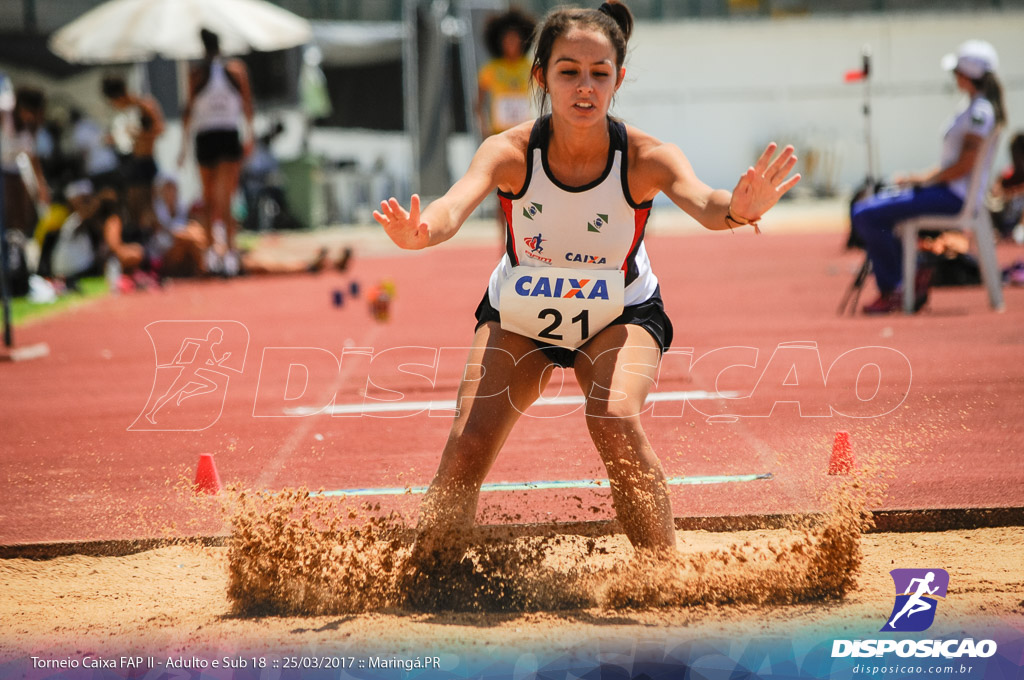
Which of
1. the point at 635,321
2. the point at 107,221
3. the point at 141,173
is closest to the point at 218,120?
the point at 107,221

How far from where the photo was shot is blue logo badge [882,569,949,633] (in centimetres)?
338

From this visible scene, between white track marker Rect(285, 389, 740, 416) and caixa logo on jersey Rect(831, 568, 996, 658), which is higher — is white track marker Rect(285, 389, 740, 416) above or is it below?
below

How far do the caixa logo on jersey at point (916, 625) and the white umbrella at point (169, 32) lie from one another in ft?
41.8

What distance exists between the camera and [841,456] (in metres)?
4.84

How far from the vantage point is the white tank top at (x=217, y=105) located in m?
13.8

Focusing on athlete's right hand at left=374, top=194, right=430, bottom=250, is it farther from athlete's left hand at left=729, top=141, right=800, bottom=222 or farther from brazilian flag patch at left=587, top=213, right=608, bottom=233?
athlete's left hand at left=729, top=141, right=800, bottom=222

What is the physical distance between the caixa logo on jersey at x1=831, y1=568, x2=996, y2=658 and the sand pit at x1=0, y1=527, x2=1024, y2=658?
4cm

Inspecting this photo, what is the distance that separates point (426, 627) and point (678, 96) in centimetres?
3075

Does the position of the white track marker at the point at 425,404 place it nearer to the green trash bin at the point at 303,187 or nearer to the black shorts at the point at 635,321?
the black shorts at the point at 635,321

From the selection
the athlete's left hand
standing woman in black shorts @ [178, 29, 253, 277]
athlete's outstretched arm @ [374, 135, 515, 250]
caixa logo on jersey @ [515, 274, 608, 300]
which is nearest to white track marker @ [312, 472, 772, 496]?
caixa logo on jersey @ [515, 274, 608, 300]

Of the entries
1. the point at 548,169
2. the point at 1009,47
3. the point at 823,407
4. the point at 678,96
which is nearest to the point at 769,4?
the point at 678,96

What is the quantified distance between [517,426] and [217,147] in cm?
890

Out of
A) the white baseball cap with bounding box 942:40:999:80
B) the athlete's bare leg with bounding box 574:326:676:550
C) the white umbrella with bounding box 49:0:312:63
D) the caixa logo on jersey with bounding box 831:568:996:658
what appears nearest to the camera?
the caixa logo on jersey with bounding box 831:568:996:658

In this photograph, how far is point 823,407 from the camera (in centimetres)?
620
